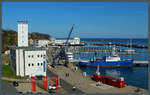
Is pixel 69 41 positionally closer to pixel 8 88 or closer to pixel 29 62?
pixel 29 62

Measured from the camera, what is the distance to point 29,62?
9023 mm

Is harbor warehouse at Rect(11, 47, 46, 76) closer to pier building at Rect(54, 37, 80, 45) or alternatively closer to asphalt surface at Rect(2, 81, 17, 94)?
asphalt surface at Rect(2, 81, 17, 94)

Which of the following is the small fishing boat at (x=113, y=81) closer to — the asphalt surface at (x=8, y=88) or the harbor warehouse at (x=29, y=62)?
the harbor warehouse at (x=29, y=62)

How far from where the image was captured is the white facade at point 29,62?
29.3 feet

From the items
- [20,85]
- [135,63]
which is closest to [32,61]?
[20,85]

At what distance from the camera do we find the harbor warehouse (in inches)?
352

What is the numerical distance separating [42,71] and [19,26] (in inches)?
106

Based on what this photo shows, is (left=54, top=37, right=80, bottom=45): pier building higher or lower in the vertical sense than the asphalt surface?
higher

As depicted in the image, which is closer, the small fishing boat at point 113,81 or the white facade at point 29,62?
the small fishing boat at point 113,81

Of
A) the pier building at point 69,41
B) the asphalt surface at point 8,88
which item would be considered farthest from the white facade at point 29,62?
the pier building at point 69,41

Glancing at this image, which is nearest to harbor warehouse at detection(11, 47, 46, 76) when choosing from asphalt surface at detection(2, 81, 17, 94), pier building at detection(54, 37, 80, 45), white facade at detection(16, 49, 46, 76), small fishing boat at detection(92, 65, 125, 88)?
white facade at detection(16, 49, 46, 76)

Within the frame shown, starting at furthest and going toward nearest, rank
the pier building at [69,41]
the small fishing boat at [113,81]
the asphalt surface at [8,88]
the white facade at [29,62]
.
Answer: the pier building at [69,41]
the white facade at [29,62]
the small fishing boat at [113,81]
the asphalt surface at [8,88]

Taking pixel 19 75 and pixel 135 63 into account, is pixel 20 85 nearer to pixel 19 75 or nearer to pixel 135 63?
pixel 19 75

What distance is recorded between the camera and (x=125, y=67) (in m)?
17.7
